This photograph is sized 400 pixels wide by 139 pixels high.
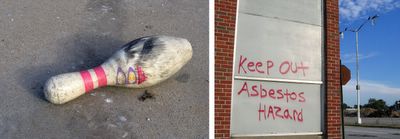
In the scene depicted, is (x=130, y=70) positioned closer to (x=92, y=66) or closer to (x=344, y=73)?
(x=92, y=66)

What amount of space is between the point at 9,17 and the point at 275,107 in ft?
12.3

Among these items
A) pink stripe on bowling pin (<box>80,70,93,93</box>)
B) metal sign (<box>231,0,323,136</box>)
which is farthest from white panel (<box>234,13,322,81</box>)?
pink stripe on bowling pin (<box>80,70,93,93</box>)

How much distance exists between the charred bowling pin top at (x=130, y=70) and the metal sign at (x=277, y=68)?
158cm

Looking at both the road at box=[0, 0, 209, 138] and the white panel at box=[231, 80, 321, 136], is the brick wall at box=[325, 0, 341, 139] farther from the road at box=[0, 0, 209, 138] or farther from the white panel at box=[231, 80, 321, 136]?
the road at box=[0, 0, 209, 138]

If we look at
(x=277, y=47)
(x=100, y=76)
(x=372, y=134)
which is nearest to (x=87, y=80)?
(x=100, y=76)

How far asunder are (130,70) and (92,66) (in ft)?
1.77

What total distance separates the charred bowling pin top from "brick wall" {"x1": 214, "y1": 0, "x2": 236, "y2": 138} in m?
1.16

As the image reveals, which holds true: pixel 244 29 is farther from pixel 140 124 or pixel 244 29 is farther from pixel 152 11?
pixel 140 124

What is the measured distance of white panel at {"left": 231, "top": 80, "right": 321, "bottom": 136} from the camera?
18.9 ft

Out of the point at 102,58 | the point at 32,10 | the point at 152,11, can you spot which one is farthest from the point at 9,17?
the point at 152,11

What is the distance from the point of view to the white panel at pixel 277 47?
5906mm

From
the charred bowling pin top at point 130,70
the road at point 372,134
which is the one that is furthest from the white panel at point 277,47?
the road at point 372,134

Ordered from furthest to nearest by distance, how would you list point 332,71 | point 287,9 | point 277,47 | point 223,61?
point 332,71 → point 287,9 → point 277,47 → point 223,61

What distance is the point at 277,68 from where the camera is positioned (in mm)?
6148
